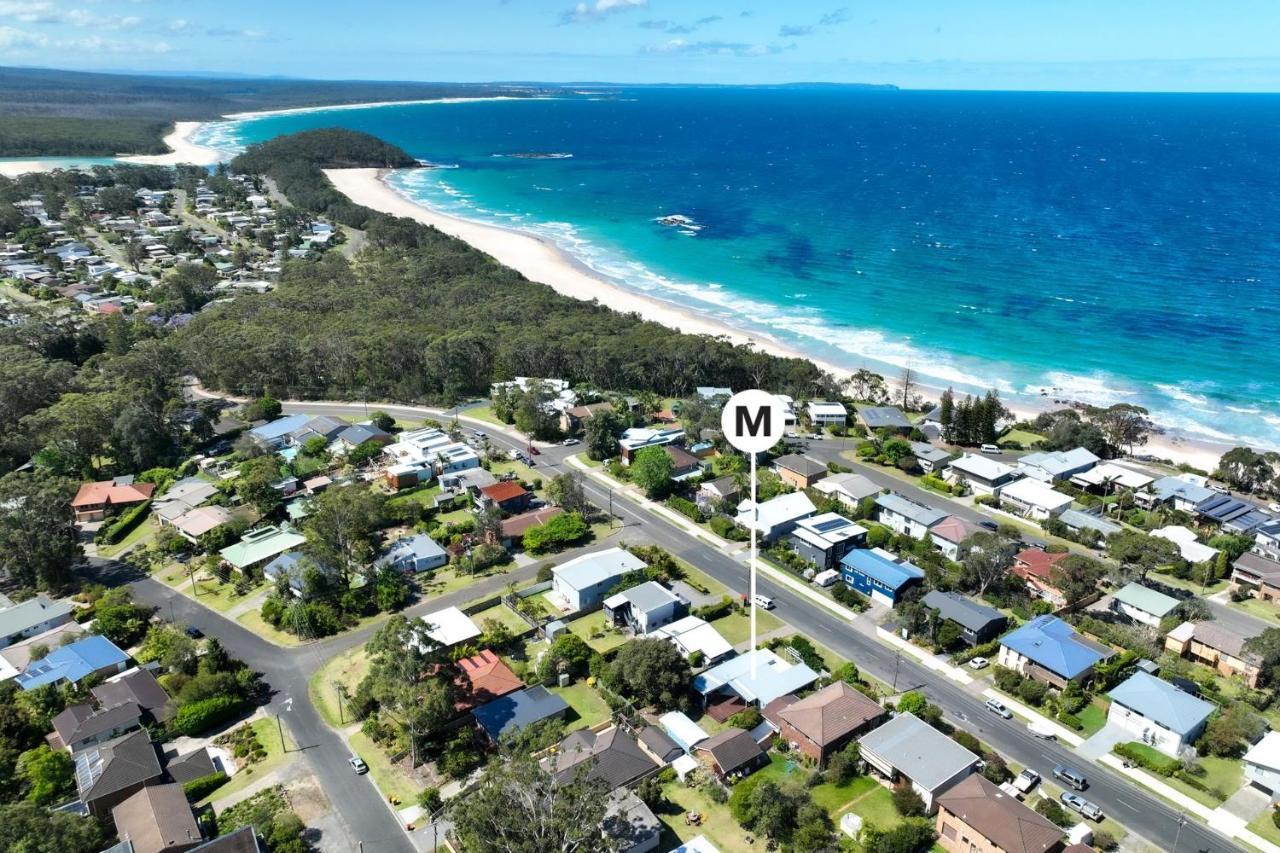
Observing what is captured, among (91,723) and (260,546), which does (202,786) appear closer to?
(91,723)

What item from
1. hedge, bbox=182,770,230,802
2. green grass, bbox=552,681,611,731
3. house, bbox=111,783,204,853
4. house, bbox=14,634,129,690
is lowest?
green grass, bbox=552,681,611,731

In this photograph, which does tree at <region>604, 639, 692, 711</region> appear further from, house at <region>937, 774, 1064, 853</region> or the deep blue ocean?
the deep blue ocean

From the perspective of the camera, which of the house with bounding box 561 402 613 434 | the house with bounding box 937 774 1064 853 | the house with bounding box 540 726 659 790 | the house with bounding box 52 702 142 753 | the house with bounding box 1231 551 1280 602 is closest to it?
the house with bounding box 937 774 1064 853

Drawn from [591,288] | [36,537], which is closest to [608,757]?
[36,537]

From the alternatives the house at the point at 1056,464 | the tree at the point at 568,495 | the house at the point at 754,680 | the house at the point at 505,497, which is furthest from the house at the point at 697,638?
the house at the point at 1056,464

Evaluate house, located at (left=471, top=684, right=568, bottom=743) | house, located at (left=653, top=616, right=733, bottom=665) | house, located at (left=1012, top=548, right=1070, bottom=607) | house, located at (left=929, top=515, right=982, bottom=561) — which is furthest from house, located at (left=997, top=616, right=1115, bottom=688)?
house, located at (left=471, top=684, right=568, bottom=743)

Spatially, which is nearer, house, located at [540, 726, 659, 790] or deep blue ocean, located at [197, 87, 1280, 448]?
house, located at [540, 726, 659, 790]

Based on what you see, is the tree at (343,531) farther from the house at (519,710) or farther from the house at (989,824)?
the house at (989,824)
